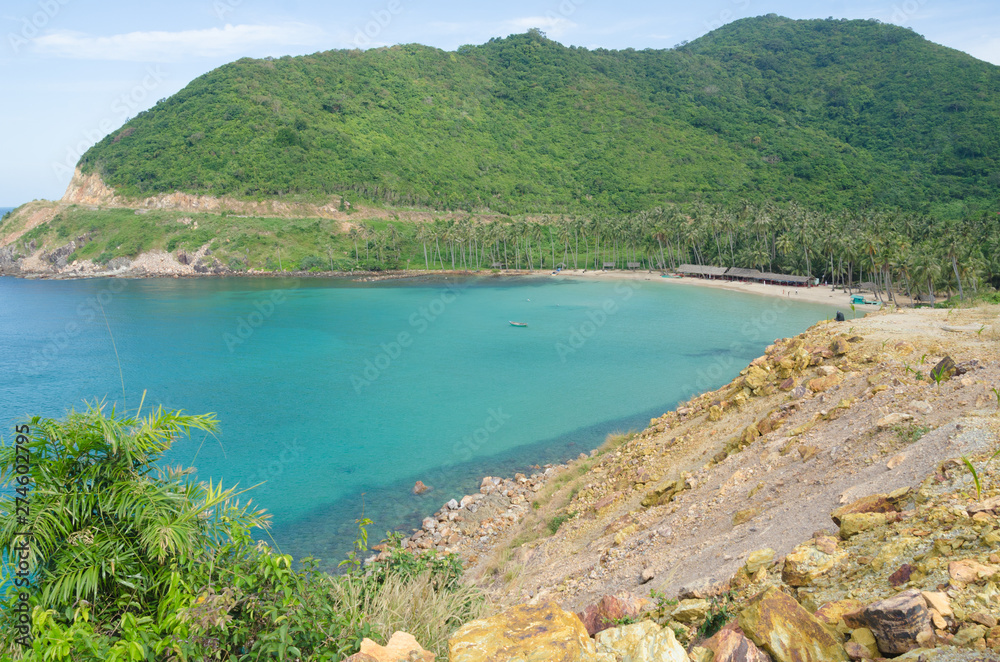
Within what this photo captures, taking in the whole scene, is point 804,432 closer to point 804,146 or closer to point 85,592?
point 85,592

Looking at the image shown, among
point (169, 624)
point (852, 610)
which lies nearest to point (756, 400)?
point (852, 610)

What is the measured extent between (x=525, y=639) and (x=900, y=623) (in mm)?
3800

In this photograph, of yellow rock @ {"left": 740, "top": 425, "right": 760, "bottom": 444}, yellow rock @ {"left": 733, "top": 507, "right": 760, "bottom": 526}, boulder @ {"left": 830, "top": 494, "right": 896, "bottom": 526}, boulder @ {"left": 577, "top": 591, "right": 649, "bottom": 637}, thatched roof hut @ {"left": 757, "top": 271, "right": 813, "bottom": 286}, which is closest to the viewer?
boulder @ {"left": 577, "top": 591, "right": 649, "bottom": 637}

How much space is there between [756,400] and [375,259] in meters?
101

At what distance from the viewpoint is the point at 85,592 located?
5840 mm

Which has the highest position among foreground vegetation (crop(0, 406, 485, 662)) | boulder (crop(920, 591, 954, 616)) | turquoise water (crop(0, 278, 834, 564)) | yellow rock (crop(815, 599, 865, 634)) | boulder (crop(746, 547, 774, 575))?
foreground vegetation (crop(0, 406, 485, 662))

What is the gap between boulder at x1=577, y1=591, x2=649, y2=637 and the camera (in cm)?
793

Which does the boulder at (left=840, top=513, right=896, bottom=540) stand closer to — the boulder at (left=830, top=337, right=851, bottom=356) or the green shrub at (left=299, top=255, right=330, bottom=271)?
the boulder at (left=830, top=337, right=851, bottom=356)

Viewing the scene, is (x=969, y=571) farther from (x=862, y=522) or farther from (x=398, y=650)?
(x=398, y=650)

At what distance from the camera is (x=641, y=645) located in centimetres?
612

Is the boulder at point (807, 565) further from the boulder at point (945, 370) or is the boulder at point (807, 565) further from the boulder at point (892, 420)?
the boulder at point (945, 370)

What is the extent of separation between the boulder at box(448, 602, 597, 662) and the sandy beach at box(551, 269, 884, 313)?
67.6 metres

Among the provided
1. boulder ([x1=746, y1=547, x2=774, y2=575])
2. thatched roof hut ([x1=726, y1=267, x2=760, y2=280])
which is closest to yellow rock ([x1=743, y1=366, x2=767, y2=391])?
boulder ([x1=746, y1=547, x2=774, y2=575])

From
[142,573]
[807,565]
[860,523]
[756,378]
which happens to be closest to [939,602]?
[807,565]
